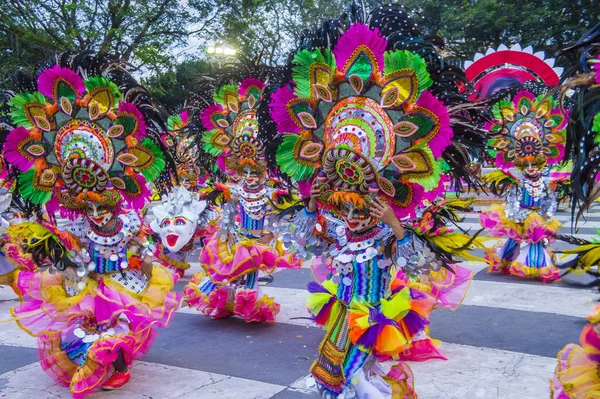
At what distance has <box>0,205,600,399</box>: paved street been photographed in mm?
4152

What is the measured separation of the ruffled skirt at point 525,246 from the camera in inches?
295

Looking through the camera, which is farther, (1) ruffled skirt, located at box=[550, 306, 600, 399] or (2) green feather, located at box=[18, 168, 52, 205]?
(2) green feather, located at box=[18, 168, 52, 205]

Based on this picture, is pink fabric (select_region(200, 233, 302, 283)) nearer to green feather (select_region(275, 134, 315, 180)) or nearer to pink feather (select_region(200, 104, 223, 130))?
pink feather (select_region(200, 104, 223, 130))

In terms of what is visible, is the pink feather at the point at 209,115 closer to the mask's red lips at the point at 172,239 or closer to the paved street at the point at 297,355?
the mask's red lips at the point at 172,239

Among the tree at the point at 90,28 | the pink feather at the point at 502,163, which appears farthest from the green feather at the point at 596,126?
the tree at the point at 90,28

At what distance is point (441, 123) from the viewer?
9.91 feet

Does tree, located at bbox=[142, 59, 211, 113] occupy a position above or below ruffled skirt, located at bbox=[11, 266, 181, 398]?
above

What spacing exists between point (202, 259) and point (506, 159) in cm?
417

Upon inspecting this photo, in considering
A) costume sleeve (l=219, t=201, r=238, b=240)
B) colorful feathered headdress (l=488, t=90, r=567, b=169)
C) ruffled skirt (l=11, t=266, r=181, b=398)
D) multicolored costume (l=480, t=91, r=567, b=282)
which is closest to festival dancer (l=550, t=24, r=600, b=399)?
ruffled skirt (l=11, t=266, r=181, b=398)

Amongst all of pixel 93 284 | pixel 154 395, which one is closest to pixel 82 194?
pixel 93 284

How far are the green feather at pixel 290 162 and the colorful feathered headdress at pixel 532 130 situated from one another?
14.9 feet

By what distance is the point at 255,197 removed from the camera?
6141 millimetres

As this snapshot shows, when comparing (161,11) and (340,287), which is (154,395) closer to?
(340,287)

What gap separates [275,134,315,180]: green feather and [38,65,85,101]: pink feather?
5.76 ft
